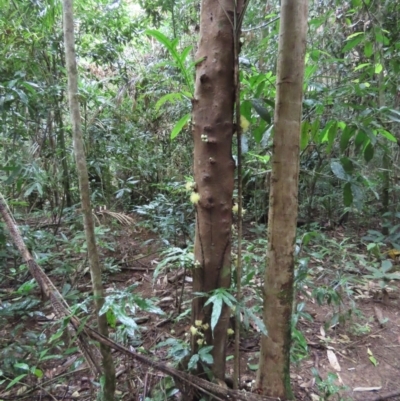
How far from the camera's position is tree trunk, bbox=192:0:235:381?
52.6 inches

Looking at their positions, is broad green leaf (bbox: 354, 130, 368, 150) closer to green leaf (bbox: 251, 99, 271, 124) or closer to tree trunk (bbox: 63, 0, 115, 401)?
green leaf (bbox: 251, 99, 271, 124)

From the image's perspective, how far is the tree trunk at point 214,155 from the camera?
1.34 m

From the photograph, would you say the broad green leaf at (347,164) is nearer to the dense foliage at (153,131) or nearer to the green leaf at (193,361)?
the dense foliage at (153,131)

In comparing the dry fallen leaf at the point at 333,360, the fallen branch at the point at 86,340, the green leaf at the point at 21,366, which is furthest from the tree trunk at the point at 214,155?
the dry fallen leaf at the point at 333,360

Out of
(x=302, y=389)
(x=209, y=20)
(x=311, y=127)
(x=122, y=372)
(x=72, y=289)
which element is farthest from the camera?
(x=72, y=289)

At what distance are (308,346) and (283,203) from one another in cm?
159

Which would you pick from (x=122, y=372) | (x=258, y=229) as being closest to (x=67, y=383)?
(x=122, y=372)

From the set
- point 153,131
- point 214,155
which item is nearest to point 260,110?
point 214,155

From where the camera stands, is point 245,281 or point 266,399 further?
point 245,281

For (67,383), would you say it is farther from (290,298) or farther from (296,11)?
(296,11)

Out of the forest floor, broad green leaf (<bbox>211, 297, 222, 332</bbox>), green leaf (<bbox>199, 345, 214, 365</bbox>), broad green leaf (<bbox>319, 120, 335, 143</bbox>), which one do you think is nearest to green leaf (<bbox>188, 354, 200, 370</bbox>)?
green leaf (<bbox>199, 345, 214, 365</bbox>)

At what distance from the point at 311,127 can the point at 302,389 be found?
4.97 ft

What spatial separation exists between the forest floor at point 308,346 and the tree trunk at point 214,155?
506 mm

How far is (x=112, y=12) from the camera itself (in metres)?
4.39
